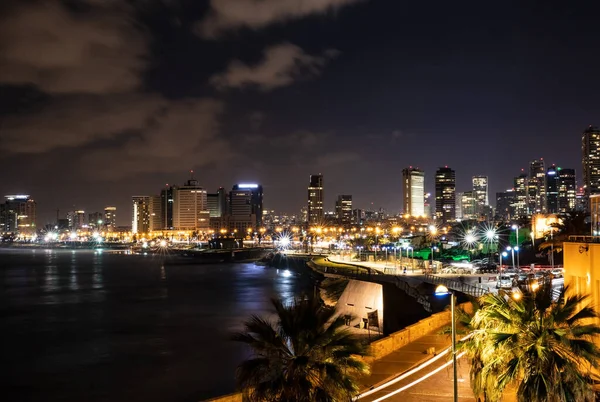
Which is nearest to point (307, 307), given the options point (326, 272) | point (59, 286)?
point (326, 272)

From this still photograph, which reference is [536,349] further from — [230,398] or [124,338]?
[124,338]

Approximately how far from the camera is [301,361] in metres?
11.1

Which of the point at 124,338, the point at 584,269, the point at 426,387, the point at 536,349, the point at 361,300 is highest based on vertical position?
the point at 584,269

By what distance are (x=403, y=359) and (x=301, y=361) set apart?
9333 millimetres

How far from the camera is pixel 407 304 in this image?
1551 inches

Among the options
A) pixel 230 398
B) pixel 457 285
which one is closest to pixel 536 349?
pixel 230 398

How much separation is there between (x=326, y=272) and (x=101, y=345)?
26769 mm

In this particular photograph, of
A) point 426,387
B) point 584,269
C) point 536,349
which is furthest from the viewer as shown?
point 584,269

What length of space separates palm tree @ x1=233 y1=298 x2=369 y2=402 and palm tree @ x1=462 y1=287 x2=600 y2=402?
260 cm

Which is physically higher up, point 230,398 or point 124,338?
point 230,398

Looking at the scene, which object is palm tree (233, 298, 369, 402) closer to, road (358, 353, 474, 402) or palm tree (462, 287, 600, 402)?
palm tree (462, 287, 600, 402)

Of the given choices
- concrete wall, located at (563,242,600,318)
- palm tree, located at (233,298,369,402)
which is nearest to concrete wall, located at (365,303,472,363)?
palm tree, located at (233,298,369,402)

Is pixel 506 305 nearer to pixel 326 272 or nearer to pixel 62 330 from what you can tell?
pixel 62 330

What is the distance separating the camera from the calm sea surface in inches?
1132
